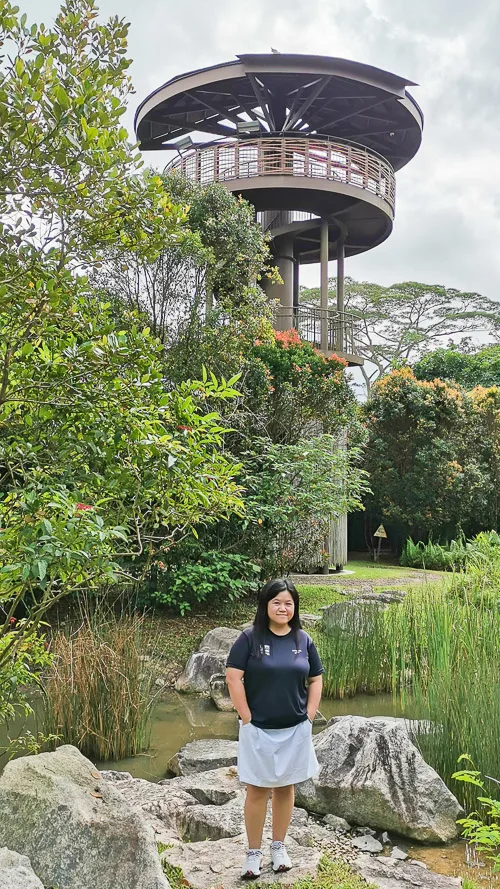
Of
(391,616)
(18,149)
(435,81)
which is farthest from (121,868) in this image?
(435,81)

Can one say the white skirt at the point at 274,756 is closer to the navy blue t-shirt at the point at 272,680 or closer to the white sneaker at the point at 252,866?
the navy blue t-shirt at the point at 272,680

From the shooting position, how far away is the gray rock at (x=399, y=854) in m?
3.38

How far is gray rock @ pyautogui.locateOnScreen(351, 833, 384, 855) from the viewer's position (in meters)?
3.45

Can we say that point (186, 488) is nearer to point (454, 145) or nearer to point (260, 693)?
point (260, 693)

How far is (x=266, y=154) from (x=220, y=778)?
1104 centimetres

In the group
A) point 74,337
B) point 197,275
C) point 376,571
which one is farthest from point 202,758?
point 376,571

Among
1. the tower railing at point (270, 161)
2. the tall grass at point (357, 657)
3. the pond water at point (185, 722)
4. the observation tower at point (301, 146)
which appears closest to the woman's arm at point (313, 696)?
the pond water at point (185, 722)

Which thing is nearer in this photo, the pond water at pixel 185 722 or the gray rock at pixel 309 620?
the pond water at pixel 185 722

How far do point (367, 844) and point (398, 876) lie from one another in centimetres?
46

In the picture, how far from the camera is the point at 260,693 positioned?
9.64ft

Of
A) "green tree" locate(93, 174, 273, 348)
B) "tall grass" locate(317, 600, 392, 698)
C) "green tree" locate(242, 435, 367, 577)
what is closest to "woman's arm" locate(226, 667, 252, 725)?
"tall grass" locate(317, 600, 392, 698)

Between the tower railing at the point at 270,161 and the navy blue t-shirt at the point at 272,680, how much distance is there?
1058cm

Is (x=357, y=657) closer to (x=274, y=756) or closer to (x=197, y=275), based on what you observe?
(x=274, y=756)

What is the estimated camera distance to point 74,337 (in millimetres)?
2566
